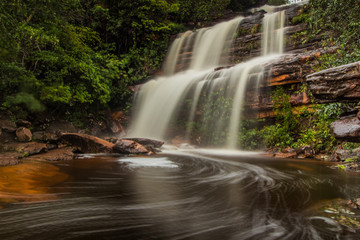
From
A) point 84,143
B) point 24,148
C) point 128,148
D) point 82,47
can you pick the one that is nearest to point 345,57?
point 128,148

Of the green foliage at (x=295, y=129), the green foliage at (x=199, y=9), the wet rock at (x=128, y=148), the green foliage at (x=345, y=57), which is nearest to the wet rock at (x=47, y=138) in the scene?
the wet rock at (x=128, y=148)

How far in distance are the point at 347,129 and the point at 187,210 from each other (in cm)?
333

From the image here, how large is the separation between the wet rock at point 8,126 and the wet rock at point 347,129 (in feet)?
30.9

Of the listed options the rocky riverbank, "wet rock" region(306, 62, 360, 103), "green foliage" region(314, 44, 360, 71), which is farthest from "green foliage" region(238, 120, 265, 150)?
"wet rock" region(306, 62, 360, 103)

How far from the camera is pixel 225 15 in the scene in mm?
21281

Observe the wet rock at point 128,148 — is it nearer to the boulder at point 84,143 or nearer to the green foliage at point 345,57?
the boulder at point 84,143

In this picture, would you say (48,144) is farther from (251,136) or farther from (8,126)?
(251,136)

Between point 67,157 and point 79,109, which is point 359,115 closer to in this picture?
point 67,157

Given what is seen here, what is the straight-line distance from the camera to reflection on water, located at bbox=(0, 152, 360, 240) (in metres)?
1.96

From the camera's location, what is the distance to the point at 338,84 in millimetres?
3605

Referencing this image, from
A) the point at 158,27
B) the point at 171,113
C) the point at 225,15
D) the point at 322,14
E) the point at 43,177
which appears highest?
the point at 225,15

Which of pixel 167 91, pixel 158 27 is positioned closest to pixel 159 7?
pixel 158 27

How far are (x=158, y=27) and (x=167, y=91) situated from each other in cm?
709

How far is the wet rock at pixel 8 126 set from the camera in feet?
23.7
